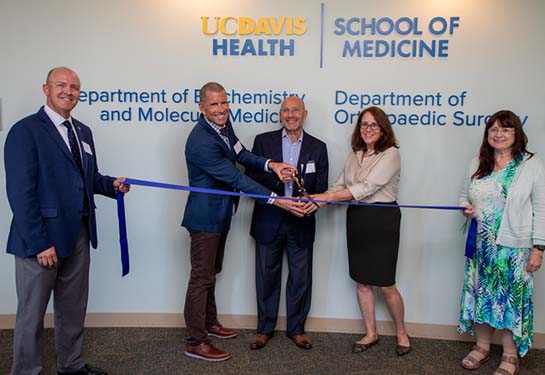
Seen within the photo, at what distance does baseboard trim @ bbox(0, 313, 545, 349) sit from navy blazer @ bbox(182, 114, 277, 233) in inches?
36.0

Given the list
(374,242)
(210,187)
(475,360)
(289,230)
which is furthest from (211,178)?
(475,360)

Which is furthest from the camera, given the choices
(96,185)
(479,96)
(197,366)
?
(479,96)

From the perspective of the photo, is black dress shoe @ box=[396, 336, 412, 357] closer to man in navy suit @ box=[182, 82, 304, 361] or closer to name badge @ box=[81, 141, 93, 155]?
man in navy suit @ box=[182, 82, 304, 361]

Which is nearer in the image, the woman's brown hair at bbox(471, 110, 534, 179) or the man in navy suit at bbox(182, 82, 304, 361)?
the woman's brown hair at bbox(471, 110, 534, 179)

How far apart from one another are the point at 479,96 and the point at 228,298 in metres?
2.30

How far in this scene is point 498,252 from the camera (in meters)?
2.73

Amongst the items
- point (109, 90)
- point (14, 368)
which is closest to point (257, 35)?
point (109, 90)

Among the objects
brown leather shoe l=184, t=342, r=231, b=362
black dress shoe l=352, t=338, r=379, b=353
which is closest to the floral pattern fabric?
black dress shoe l=352, t=338, r=379, b=353

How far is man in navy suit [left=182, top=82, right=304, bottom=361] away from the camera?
9.39ft

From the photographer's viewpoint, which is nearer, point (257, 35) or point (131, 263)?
point (257, 35)

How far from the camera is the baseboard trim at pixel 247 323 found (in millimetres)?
3432

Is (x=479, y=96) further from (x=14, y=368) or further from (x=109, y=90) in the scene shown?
(x=14, y=368)

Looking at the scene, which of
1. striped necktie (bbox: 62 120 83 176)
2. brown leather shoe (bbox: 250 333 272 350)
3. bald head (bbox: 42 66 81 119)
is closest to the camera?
bald head (bbox: 42 66 81 119)

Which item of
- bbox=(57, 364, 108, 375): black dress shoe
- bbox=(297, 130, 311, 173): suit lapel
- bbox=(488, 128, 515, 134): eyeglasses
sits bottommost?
bbox=(57, 364, 108, 375): black dress shoe
